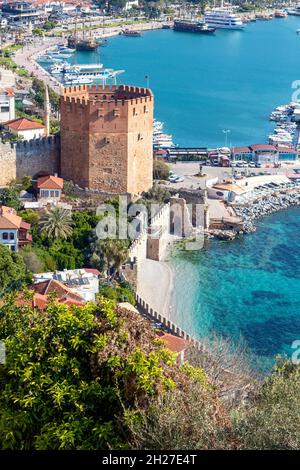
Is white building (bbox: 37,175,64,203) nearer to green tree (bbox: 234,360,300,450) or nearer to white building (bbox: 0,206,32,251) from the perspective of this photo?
white building (bbox: 0,206,32,251)

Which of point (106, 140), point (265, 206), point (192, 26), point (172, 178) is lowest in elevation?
point (192, 26)

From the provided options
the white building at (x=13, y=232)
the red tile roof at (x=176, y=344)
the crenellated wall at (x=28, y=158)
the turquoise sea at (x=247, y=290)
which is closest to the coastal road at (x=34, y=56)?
the crenellated wall at (x=28, y=158)

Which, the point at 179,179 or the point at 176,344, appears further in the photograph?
the point at 179,179

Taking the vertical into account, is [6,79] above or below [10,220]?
below

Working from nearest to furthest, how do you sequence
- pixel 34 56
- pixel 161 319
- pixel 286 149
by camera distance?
pixel 161 319
pixel 286 149
pixel 34 56

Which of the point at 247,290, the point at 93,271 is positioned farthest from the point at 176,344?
the point at 247,290

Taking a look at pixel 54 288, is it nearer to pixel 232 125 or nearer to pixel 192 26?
pixel 232 125

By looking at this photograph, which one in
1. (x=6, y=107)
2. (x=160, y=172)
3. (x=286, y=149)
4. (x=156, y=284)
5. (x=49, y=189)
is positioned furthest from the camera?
(x=286, y=149)
